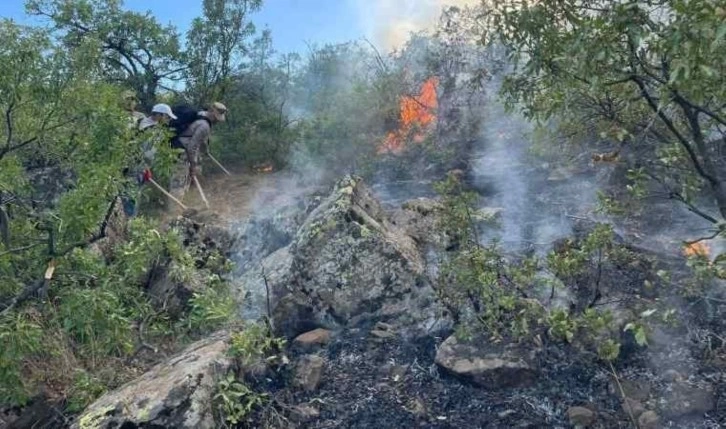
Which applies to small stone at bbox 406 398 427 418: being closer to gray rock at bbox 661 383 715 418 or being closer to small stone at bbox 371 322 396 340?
small stone at bbox 371 322 396 340

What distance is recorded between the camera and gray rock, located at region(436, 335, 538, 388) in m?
4.05

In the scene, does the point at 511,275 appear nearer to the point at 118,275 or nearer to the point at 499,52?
the point at 118,275

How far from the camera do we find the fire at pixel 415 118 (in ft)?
35.1

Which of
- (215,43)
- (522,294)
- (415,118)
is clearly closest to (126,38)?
(215,43)

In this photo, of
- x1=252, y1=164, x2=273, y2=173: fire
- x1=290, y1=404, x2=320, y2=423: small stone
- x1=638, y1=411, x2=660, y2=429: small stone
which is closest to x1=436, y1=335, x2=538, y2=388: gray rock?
x1=638, y1=411, x2=660, y2=429: small stone

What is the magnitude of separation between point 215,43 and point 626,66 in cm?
979

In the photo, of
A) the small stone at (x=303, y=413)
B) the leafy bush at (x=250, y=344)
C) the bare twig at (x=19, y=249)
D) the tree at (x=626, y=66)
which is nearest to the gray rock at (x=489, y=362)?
the small stone at (x=303, y=413)

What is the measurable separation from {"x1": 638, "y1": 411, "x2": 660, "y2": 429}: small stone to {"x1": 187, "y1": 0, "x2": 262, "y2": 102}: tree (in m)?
9.89

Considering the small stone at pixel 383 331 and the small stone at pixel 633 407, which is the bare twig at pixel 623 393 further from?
the small stone at pixel 383 331

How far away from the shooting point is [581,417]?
146 inches

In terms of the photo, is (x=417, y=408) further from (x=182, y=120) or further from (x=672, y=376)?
(x=182, y=120)

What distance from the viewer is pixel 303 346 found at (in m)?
4.80

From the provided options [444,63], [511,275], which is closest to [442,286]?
[511,275]

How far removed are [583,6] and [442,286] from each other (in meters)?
2.28
